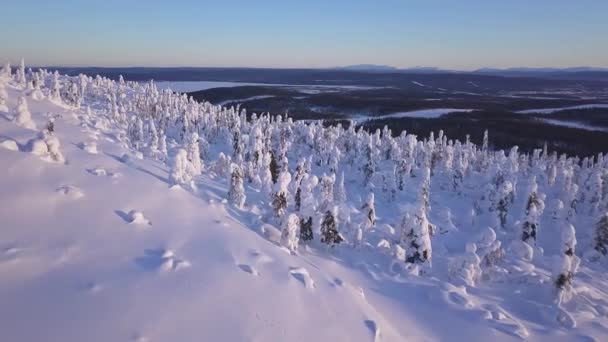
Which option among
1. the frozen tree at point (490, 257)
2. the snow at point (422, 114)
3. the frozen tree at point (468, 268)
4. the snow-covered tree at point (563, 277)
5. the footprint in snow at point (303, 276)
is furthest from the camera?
the snow at point (422, 114)

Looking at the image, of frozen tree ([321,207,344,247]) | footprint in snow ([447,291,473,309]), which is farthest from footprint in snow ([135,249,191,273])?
footprint in snow ([447,291,473,309])

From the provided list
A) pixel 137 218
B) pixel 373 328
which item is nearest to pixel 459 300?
pixel 373 328

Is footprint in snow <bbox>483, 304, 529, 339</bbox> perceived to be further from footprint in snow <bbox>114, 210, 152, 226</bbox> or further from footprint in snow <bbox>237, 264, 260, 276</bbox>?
footprint in snow <bbox>114, 210, 152, 226</bbox>

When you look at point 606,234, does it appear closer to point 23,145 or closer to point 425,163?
point 425,163

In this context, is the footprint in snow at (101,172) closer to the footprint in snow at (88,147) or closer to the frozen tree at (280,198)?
the footprint in snow at (88,147)

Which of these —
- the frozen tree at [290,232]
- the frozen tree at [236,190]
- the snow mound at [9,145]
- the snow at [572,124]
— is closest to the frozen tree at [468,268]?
the frozen tree at [290,232]

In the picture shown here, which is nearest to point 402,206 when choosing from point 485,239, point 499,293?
point 485,239
